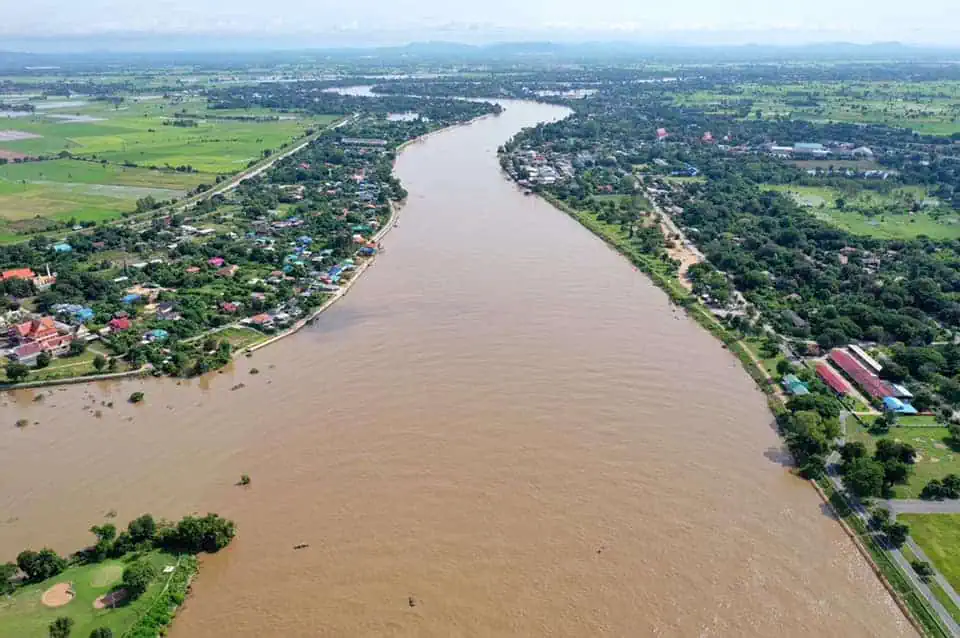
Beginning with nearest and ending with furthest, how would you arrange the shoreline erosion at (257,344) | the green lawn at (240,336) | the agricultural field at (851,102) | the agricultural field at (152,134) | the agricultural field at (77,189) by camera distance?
the shoreline erosion at (257,344), the green lawn at (240,336), the agricultural field at (77,189), the agricultural field at (152,134), the agricultural field at (851,102)

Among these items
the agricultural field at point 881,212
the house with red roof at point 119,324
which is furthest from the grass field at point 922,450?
the house with red roof at point 119,324

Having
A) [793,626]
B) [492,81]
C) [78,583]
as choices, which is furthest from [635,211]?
[492,81]

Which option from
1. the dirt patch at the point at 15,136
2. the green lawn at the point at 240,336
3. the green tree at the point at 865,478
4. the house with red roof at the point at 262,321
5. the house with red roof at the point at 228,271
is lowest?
the green tree at the point at 865,478

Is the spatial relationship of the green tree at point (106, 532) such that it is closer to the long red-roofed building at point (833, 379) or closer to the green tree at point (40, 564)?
the green tree at point (40, 564)

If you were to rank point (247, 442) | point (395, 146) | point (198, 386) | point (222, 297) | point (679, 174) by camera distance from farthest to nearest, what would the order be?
1. point (395, 146)
2. point (679, 174)
3. point (222, 297)
4. point (198, 386)
5. point (247, 442)

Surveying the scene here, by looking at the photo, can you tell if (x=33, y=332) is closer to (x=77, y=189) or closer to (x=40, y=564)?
(x=40, y=564)

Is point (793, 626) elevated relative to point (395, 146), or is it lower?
lower

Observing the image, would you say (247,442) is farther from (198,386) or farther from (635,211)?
(635,211)
